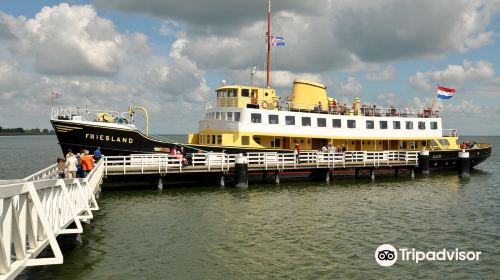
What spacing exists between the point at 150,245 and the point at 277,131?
17854 millimetres

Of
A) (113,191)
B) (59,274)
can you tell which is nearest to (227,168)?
(113,191)

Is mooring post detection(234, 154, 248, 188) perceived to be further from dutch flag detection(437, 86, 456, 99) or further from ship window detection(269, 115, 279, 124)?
dutch flag detection(437, 86, 456, 99)

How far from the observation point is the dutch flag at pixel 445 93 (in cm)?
3591

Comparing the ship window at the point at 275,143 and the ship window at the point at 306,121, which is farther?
the ship window at the point at 306,121

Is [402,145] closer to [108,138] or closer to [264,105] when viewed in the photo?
[264,105]

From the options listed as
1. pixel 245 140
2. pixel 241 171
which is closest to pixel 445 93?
pixel 245 140

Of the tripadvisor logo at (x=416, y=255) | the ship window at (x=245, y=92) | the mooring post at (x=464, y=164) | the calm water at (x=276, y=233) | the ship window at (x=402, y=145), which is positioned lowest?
the tripadvisor logo at (x=416, y=255)

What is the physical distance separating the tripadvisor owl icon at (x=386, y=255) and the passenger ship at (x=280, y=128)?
16.3 m

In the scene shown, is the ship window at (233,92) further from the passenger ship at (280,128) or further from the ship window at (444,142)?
the ship window at (444,142)

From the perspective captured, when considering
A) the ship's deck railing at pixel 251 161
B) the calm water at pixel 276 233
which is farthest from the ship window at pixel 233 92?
the calm water at pixel 276 233

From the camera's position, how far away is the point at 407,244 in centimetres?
1416

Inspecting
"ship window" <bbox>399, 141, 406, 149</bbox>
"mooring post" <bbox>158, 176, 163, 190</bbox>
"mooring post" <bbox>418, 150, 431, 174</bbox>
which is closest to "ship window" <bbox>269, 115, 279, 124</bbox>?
"mooring post" <bbox>158, 176, 163, 190</bbox>

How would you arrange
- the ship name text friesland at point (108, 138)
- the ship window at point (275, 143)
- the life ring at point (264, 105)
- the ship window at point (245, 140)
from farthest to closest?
the ship window at point (275, 143) → the life ring at point (264, 105) → the ship window at point (245, 140) → the ship name text friesland at point (108, 138)

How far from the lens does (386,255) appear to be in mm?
12867
